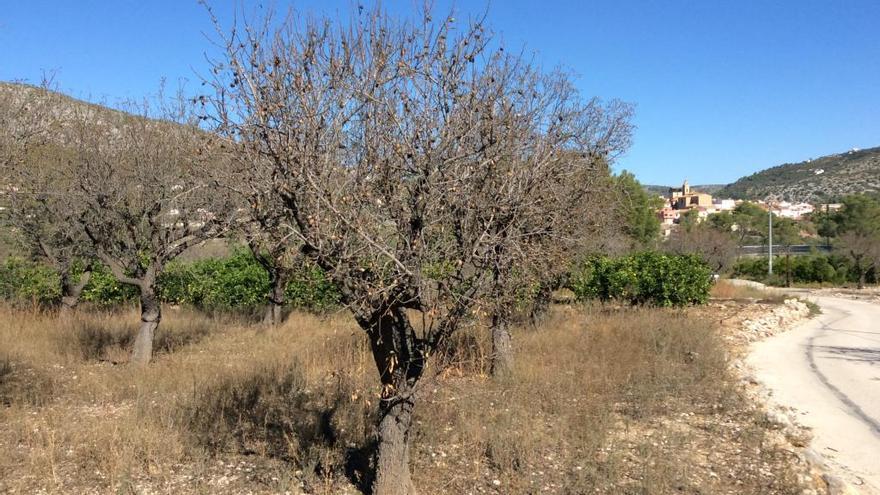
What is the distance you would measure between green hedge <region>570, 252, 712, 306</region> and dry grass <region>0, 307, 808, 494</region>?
4.40 metres

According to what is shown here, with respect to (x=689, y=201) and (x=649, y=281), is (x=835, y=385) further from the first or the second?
(x=689, y=201)

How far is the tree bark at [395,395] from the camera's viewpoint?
3.99 metres

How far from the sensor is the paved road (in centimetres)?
566

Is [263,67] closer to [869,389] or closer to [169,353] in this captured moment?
[169,353]

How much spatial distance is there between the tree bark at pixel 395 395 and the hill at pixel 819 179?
101148mm

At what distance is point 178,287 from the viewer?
1419 centimetres

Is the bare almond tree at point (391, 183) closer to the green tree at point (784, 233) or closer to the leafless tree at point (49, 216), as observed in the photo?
the leafless tree at point (49, 216)

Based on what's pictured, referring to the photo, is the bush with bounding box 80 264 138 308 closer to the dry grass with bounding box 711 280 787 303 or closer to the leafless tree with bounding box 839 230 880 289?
the dry grass with bounding box 711 280 787 303

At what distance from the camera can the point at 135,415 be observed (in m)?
5.84

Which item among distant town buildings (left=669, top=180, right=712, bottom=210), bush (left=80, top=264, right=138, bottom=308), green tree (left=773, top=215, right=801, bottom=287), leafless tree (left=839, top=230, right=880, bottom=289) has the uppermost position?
distant town buildings (left=669, top=180, right=712, bottom=210)

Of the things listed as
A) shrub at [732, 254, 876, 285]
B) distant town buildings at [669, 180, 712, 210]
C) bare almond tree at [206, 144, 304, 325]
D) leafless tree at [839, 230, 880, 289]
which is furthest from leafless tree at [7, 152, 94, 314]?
distant town buildings at [669, 180, 712, 210]

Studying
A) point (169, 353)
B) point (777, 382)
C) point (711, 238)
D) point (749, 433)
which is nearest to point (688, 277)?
point (777, 382)

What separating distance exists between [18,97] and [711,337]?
415 inches

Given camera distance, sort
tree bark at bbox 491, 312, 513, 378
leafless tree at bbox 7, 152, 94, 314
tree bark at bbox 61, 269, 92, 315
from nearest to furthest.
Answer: tree bark at bbox 491, 312, 513, 378 < leafless tree at bbox 7, 152, 94, 314 < tree bark at bbox 61, 269, 92, 315
